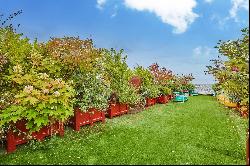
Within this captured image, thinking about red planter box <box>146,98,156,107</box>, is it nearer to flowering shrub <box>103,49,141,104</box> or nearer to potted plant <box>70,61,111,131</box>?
flowering shrub <box>103,49,141,104</box>

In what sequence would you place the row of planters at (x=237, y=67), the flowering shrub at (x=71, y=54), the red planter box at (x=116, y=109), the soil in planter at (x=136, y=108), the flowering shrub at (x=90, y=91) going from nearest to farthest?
the row of planters at (x=237, y=67) < the flowering shrub at (x=71, y=54) < the flowering shrub at (x=90, y=91) < the red planter box at (x=116, y=109) < the soil in planter at (x=136, y=108)

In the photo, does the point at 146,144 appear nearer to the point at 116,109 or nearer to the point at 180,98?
the point at 116,109

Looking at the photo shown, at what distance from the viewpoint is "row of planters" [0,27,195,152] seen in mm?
12312

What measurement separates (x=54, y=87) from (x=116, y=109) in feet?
25.2

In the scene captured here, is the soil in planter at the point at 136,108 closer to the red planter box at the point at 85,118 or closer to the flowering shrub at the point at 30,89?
the red planter box at the point at 85,118

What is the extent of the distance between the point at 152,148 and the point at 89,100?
489cm

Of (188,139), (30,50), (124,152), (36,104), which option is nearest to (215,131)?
(188,139)

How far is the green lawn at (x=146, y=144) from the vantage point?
10977mm

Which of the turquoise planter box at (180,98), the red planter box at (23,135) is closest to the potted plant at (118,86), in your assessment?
the red planter box at (23,135)

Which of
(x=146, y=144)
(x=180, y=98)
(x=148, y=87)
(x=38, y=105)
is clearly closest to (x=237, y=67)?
(x=146, y=144)

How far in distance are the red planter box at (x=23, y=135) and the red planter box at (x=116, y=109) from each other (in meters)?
5.24

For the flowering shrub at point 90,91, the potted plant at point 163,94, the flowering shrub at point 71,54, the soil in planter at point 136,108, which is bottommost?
the soil in planter at point 136,108

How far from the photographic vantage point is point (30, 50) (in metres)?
15.0

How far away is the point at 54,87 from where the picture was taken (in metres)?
12.9
